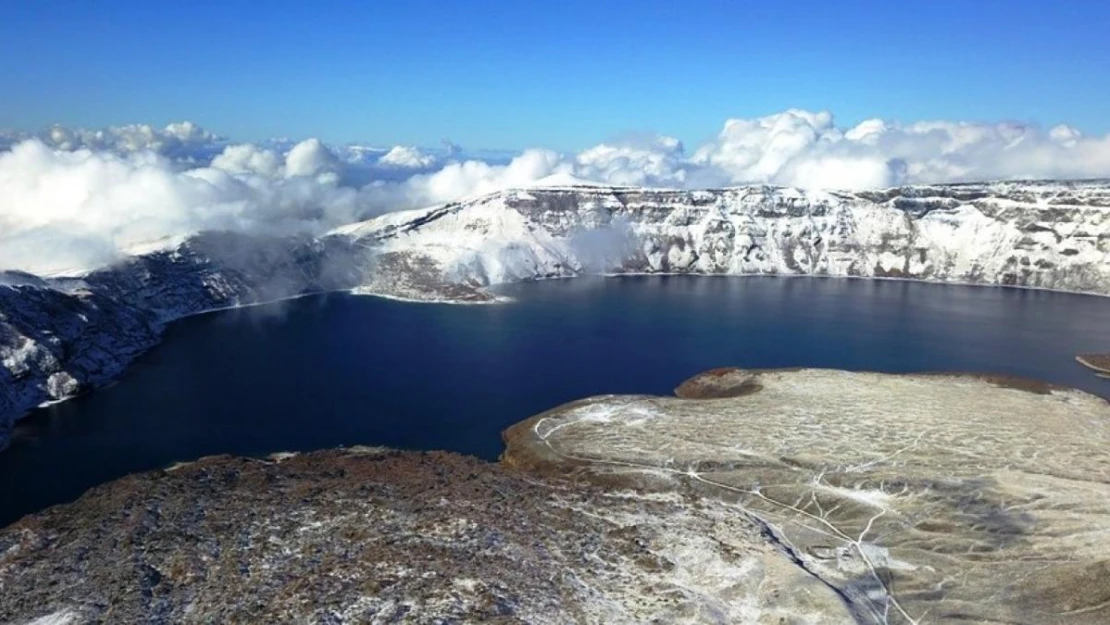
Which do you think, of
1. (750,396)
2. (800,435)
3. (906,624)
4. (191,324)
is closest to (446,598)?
(906,624)

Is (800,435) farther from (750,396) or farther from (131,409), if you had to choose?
(131,409)

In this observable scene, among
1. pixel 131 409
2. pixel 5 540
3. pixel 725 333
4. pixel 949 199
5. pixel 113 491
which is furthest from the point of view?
pixel 949 199

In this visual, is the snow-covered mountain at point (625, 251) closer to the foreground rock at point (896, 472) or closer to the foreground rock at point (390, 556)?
the foreground rock at point (390, 556)

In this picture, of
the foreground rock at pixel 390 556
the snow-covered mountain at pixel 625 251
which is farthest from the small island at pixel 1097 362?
the snow-covered mountain at pixel 625 251

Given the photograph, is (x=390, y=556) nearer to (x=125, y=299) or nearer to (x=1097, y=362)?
(x=125, y=299)

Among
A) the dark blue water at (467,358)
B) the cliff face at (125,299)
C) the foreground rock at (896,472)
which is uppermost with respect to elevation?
the cliff face at (125,299)
